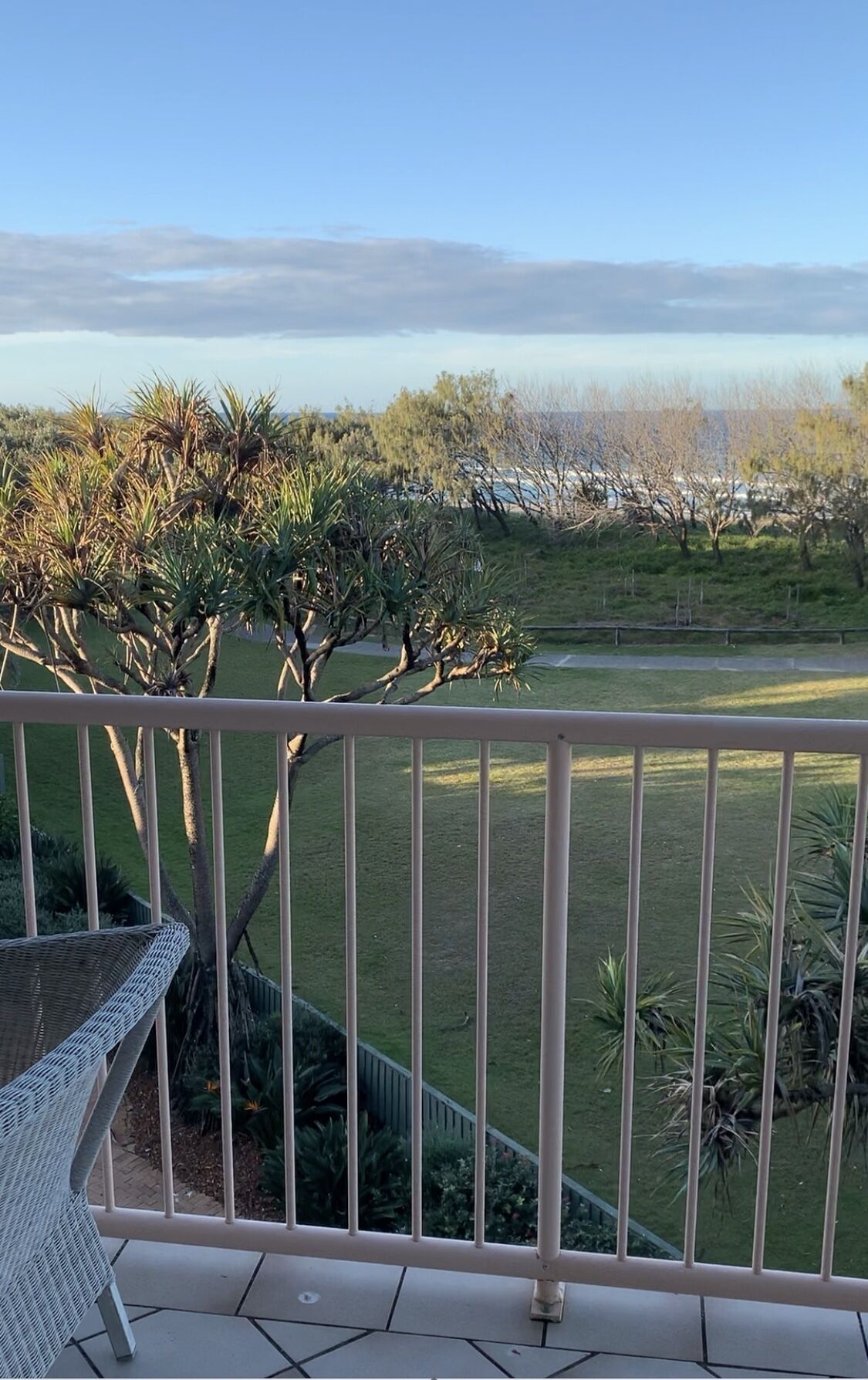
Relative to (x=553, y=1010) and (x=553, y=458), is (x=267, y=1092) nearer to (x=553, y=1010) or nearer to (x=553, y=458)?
(x=553, y=1010)

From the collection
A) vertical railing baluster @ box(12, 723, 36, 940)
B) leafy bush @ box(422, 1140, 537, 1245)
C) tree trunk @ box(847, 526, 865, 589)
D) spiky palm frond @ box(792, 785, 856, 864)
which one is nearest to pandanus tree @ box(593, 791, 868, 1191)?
spiky palm frond @ box(792, 785, 856, 864)

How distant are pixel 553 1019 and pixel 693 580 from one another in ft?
67.6

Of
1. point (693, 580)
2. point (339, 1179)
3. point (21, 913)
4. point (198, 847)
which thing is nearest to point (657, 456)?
point (693, 580)

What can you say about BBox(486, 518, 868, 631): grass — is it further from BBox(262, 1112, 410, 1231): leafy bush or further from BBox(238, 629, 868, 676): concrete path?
BBox(262, 1112, 410, 1231): leafy bush

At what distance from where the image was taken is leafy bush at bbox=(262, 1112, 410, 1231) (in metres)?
5.20

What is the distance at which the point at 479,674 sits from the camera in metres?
9.25

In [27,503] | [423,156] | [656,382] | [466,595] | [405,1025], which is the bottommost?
[405,1025]

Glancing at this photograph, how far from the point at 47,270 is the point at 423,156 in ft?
32.8

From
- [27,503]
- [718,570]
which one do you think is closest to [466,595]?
[27,503]

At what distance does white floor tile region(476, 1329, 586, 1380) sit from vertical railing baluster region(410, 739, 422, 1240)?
0.20 metres

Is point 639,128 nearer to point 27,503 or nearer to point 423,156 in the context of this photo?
point 423,156

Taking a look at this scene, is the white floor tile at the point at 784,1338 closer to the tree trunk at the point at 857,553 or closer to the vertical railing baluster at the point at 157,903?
the vertical railing baluster at the point at 157,903

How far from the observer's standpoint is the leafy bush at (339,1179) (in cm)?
520

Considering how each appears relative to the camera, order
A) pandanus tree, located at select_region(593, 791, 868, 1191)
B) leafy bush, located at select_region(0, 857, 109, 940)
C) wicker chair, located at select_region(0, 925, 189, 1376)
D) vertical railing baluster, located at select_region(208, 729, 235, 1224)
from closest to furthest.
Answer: wicker chair, located at select_region(0, 925, 189, 1376) < vertical railing baluster, located at select_region(208, 729, 235, 1224) < pandanus tree, located at select_region(593, 791, 868, 1191) < leafy bush, located at select_region(0, 857, 109, 940)
